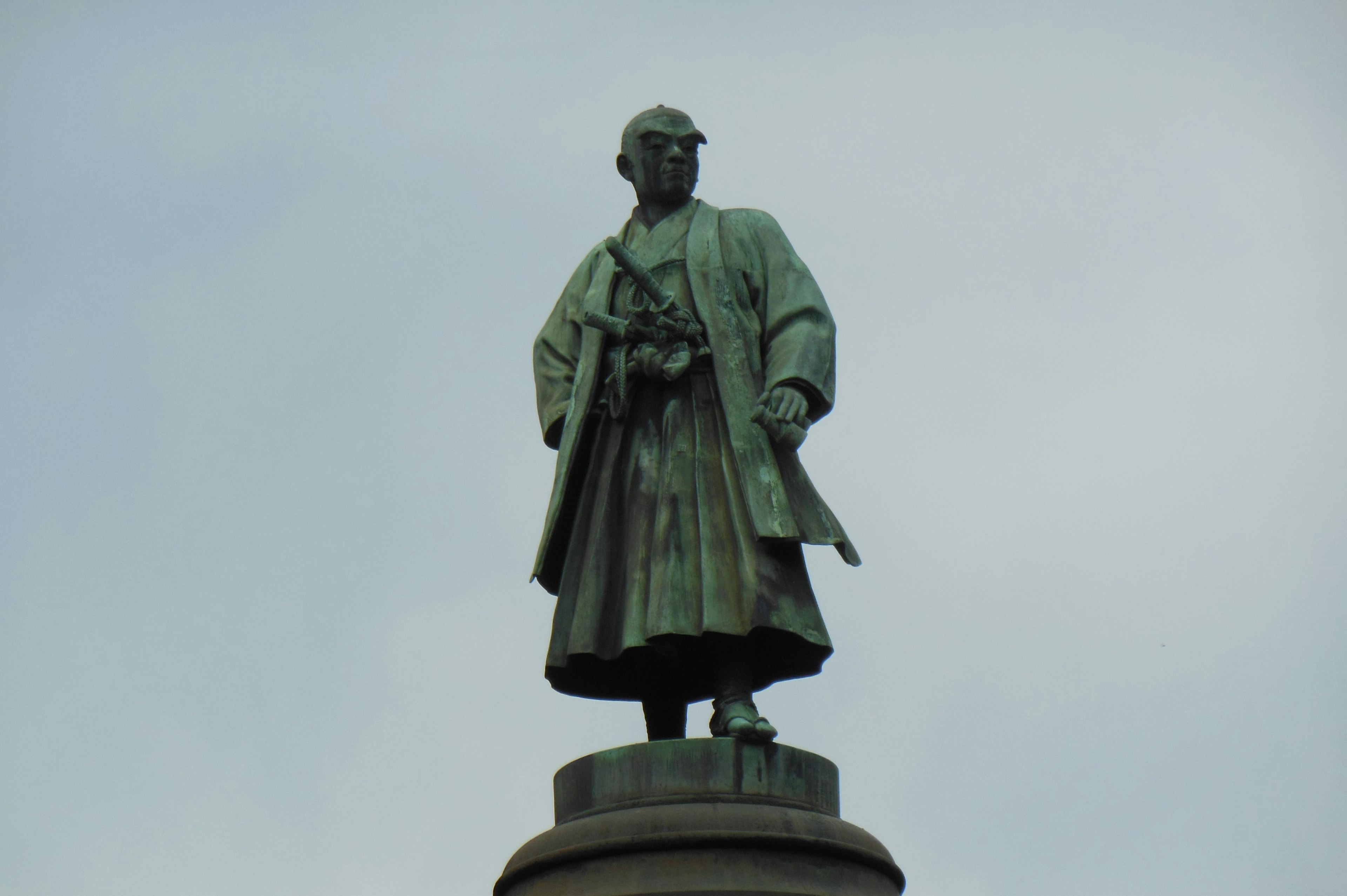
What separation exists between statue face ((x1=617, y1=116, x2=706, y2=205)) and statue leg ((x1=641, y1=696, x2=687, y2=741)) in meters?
2.68

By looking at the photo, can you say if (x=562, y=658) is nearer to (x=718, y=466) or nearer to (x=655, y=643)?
(x=655, y=643)

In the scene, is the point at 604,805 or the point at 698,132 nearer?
the point at 604,805

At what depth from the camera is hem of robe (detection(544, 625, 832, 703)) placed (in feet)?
27.2

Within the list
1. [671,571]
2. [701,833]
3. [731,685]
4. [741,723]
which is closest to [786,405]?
[671,571]

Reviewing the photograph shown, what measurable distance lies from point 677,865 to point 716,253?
3.26 metres

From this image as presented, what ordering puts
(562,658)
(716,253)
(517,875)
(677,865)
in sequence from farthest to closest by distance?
(716,253) → (562,658) → (517,875) → (677,865)

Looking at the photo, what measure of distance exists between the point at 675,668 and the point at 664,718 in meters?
0.28

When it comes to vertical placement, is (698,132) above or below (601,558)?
above

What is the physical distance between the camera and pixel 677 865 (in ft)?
24.4

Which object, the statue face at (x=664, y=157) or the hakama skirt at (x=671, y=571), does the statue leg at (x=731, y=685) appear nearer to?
the hakama skirt at (x=671, y=571)

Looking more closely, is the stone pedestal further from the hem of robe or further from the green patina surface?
the hem of robe

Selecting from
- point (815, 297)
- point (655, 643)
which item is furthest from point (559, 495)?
point (815, 297)

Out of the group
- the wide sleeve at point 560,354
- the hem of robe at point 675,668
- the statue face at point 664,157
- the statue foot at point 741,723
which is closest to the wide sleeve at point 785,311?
the statue face at point 664,157

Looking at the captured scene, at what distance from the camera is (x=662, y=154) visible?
928 cm
